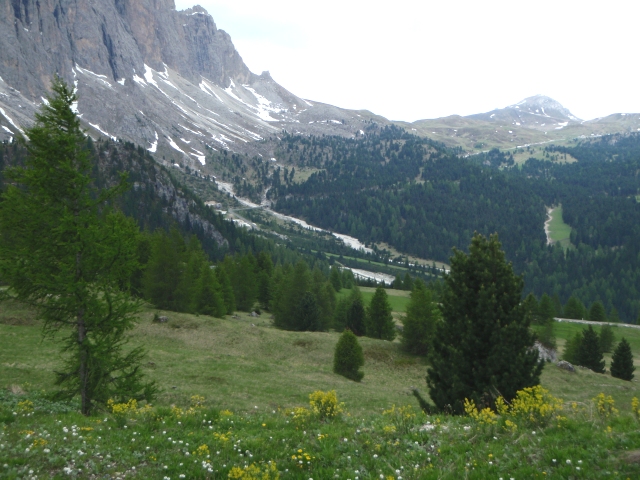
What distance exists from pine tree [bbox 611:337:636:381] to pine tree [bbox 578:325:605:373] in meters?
4.20

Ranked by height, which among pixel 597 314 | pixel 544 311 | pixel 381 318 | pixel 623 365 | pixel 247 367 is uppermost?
pixel 247 367

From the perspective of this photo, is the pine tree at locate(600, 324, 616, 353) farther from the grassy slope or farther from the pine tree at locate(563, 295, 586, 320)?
the pine tree at locate(563, 295, 586, 320)

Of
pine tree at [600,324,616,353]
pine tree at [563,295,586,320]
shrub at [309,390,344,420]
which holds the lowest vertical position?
pine tree at [563,295,586,320]

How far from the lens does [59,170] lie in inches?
546

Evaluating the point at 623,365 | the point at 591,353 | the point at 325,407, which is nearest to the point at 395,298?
the point at 591,353

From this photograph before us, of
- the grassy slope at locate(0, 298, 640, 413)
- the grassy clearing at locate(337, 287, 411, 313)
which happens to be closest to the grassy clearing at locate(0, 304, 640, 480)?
the grassy slope at locate(0, 298, 640, 413)

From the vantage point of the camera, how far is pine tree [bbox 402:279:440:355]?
4550cm

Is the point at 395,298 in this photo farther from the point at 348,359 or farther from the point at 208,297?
the point at 348,359

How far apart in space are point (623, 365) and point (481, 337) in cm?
4174

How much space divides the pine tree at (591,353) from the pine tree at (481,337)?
144ft

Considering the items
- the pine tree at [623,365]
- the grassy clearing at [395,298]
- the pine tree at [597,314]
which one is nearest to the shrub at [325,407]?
the pine tree at [623,365]

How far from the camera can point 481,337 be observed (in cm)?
1808

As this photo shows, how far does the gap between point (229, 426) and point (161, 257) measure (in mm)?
44965

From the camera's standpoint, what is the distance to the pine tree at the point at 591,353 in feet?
171
